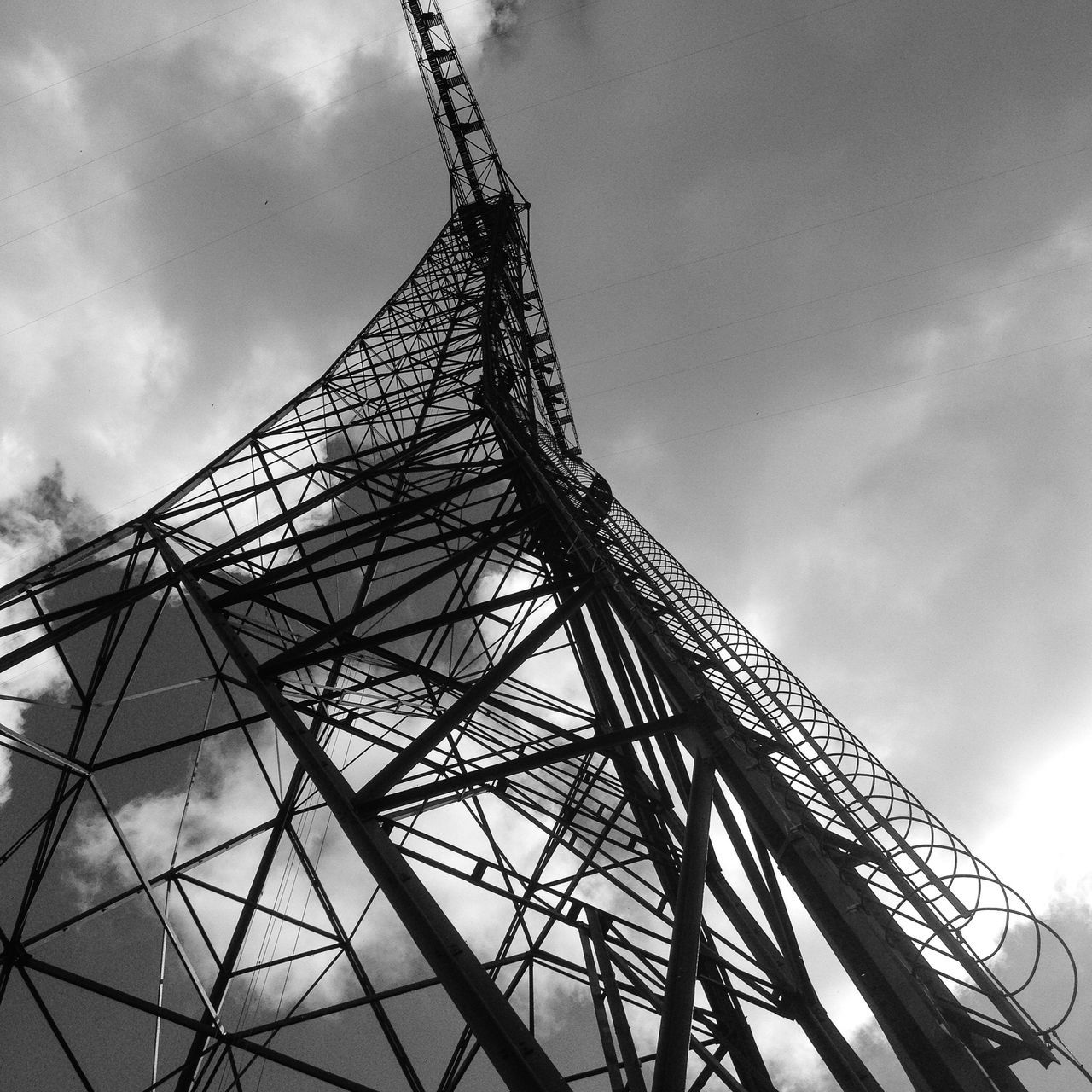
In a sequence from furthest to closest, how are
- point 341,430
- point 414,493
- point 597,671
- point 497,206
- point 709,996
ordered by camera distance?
point 497,206
point 414,493
point 341,430
point 597,671
point 709,996

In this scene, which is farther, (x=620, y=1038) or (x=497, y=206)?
(x=497, y=206)

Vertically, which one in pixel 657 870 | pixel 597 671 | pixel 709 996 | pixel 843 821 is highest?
pixel 597 671

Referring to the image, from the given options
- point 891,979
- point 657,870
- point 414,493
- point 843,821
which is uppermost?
point 414,493

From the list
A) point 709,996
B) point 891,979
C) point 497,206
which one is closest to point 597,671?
point 709,996

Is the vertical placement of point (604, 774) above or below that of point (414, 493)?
below

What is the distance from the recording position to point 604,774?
7160 millimetres

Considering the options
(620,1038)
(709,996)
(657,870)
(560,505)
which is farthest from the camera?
(560,505)

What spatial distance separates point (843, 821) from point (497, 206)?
1894cm

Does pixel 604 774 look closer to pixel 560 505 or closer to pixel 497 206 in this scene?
pixel 560 505

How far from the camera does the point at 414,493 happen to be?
51.5ft

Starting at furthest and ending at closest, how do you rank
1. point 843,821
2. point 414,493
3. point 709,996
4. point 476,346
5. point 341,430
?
point 414,493
point 476,346
point 341,430
point 709,996
point 843,821

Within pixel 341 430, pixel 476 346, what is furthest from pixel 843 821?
pixel 476 346

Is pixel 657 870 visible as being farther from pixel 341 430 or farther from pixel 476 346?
pixel 476 346

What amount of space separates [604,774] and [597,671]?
110cm
